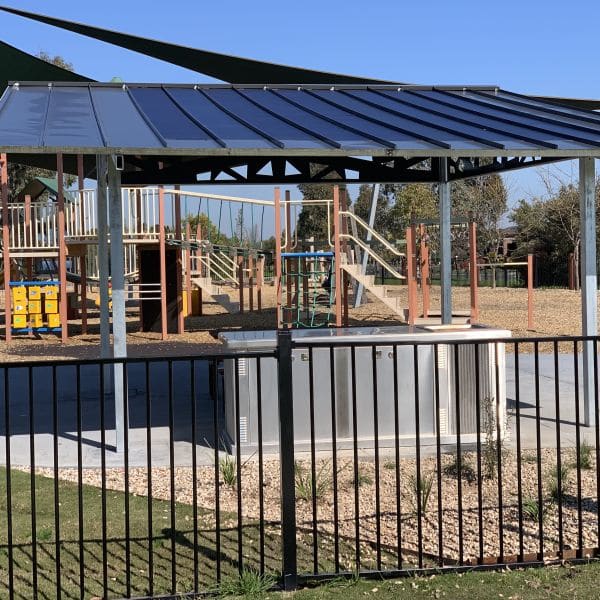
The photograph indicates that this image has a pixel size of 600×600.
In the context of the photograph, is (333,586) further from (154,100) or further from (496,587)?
(154,100)

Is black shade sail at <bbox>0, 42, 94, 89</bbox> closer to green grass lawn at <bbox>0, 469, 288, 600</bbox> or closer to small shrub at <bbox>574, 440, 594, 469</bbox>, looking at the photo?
green grass lawn at <bbox>0, 469, 288, 600</bbox>

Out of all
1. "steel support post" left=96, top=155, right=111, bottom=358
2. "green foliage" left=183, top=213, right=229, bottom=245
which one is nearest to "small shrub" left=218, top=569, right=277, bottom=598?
"steel support post" left=96, top=155, right=111, bottom=358

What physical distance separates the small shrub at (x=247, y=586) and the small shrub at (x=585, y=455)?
3249mm

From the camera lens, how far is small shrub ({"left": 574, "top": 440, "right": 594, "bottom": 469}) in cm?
748

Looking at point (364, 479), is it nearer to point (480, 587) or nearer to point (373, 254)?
point (480, 587)

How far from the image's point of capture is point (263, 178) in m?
12.1

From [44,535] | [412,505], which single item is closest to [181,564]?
[44,535]

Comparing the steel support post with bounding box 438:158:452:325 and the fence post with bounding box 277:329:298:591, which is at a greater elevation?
the steel support post with bounding box 438:158:452:325

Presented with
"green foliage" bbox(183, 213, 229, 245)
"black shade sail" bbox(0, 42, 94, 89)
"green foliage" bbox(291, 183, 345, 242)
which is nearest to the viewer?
"black shade sail" bbox(0, 42, 94, 89)

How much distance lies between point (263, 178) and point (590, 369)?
15.5ft

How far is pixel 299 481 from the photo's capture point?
6652mm

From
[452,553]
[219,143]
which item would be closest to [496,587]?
[452,553]

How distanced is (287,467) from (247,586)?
2.08 feet

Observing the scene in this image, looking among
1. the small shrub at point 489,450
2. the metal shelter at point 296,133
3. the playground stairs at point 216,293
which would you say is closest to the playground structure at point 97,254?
the playground stairs at point 216,293
